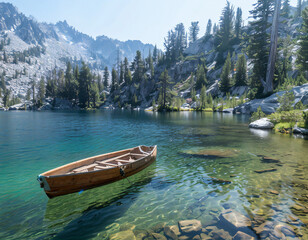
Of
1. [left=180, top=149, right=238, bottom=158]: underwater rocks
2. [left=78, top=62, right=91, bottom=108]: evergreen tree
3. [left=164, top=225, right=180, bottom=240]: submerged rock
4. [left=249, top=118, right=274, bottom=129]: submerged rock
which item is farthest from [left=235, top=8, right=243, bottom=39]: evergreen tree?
[left=164, top=225, right=180, bottom=240]: submerged rock

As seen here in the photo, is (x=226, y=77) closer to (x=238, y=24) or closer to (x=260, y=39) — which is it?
(x=260, y=39)

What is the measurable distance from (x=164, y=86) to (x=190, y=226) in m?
80.9

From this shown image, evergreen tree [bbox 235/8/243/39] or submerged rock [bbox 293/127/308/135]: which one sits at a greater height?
evergreen tree [bbox 235/8/243/39]

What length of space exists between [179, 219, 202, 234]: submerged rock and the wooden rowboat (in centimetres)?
457

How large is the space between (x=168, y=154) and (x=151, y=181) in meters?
5.97

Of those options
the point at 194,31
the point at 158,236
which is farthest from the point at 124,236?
the point at 194,31

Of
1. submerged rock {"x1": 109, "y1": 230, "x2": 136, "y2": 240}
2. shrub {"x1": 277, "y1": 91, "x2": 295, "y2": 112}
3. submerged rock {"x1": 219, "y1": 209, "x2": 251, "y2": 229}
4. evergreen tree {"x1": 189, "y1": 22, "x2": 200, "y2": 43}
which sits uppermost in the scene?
evergreen tree {"x1": 189, "y1": 22, "x2": 200, "y2": 43}

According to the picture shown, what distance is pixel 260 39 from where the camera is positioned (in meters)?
47.9

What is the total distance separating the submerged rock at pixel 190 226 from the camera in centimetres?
592

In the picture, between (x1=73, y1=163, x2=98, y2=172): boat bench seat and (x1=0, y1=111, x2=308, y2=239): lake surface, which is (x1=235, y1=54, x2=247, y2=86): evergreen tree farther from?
(x1=73, y1=163, x2=98, y2=172): boat bench seat

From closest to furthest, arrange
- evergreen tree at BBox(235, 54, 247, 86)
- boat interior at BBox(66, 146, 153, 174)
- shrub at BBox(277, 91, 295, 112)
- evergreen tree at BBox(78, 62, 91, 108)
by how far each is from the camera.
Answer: boat interior at BBox(66, 146, 153, 174) < shrub at BBox(277, 91, 295, 112) < evergreen tree at BBox(235, 54, 247, 86) < evergreen tree at BBox(78, 62, 91, 108)

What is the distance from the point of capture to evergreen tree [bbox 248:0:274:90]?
47.6m

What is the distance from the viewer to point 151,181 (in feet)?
33.7

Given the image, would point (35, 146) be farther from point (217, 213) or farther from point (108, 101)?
point (108, 101)
